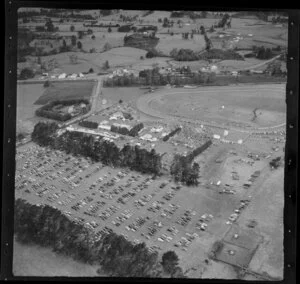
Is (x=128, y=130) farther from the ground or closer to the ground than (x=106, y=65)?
closer to the ground

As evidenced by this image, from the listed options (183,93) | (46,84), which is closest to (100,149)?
(46,84)

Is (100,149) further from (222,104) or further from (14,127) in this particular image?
(222,104)

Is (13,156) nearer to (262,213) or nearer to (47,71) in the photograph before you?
(47,71)

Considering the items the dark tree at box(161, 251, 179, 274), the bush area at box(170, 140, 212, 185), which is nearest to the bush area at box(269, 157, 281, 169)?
the bush area at box(170, 140, 212, 185)

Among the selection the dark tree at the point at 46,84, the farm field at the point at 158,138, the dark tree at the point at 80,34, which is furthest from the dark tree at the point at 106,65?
the dark tree at the point at 46,84

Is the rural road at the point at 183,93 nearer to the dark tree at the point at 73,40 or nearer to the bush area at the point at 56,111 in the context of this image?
the bush area at the point at 56,111

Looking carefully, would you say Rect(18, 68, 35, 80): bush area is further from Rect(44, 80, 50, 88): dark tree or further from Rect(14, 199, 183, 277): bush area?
Rect(14, 199, 183, 277): bush area

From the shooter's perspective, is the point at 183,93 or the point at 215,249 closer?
the point at 215,249
